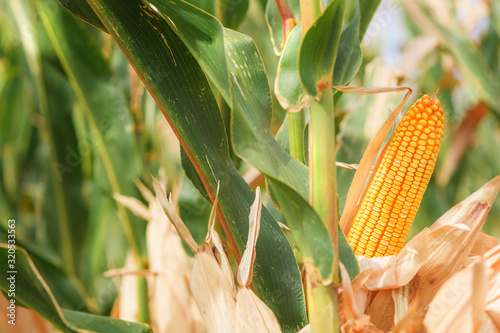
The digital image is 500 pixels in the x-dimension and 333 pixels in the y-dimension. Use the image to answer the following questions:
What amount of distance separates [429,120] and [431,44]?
996 millimetres

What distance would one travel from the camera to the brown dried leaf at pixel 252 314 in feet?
1.28

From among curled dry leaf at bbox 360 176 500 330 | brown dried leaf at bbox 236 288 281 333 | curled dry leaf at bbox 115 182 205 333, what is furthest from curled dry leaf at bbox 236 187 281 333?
curled dry leaf at bbox 115 182 205 333

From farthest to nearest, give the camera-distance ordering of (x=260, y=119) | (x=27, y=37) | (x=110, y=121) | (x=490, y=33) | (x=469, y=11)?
(x=469, y=11) → (x=490, y=33) → (x=27, y=37) → (x=110, y=121) → (x=260, y=119)

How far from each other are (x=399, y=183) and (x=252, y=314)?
7.8 inches

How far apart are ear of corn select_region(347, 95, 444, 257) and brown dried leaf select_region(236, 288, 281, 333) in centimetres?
13

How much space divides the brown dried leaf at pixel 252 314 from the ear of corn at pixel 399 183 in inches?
5.2

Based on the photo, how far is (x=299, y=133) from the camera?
0.49 meters

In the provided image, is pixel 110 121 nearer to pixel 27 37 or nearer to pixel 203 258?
pixel 27 37

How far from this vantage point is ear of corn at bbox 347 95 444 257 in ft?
1.44

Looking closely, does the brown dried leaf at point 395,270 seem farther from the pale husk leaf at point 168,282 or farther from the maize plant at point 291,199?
the pale husk leaf at point 168,282

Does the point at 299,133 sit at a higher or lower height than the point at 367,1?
lower

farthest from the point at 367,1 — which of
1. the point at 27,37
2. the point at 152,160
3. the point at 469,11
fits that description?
the point at 469,11

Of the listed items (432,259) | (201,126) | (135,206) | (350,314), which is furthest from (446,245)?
(135,206)

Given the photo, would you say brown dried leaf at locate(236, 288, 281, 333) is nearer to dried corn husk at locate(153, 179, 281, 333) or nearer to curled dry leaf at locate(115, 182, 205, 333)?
dried corn husk at locate(153, 179, 281, 333)
